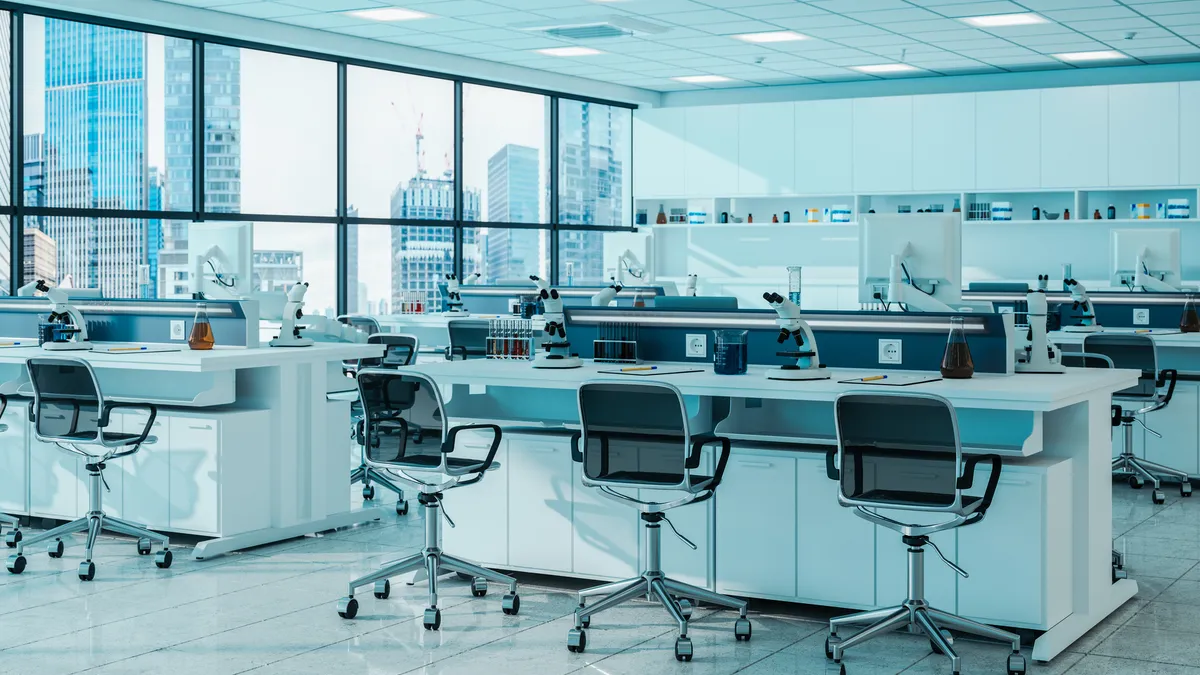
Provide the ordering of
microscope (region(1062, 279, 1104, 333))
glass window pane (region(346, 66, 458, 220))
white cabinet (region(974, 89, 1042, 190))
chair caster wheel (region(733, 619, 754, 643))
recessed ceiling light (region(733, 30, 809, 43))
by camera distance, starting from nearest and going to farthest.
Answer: chair caster wheel (region(733, 619, 754, 643)), microscope (region(1062, 279, 1104, 333)), recessed ceiling light (region(733, 30, 809, 43)), glass window pane (region(346, 66, 458, 220)), white cabinet (region(974, 89, 1042, 190))

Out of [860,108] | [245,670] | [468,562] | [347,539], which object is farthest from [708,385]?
[860,108]

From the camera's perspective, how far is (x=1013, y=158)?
11.6m

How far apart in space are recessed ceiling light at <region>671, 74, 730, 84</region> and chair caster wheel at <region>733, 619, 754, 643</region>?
29.4 ft

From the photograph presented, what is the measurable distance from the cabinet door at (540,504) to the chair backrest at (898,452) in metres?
1.30

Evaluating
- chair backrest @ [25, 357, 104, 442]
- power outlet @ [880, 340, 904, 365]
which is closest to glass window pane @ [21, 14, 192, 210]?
chair backrest @ [25, 357, 104, 442]

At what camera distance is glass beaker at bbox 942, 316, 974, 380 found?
4.38m

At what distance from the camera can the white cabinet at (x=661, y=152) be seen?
13.1 metres

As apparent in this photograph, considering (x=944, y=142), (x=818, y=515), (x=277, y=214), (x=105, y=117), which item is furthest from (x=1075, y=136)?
(x=818, y=515)

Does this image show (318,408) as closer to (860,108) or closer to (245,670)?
(245,670)

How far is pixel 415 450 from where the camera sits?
175 inches

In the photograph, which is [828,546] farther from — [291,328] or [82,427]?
[82,427]

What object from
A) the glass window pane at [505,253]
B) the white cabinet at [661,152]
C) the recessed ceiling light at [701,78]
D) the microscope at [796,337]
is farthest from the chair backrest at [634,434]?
the white cabinet at [661,152]

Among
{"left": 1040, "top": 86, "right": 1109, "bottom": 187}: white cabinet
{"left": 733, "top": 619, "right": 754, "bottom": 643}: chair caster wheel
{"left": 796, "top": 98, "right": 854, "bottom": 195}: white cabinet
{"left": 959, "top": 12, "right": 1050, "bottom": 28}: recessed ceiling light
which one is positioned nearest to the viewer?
{"left": 733, "top": 619, "right": 754, "bottom": 643}: chair caster wheel

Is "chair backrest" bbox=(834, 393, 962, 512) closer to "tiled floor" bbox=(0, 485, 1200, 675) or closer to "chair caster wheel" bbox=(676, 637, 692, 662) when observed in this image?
"tiled floor" bbox=(0, 485, 1200, 675)
